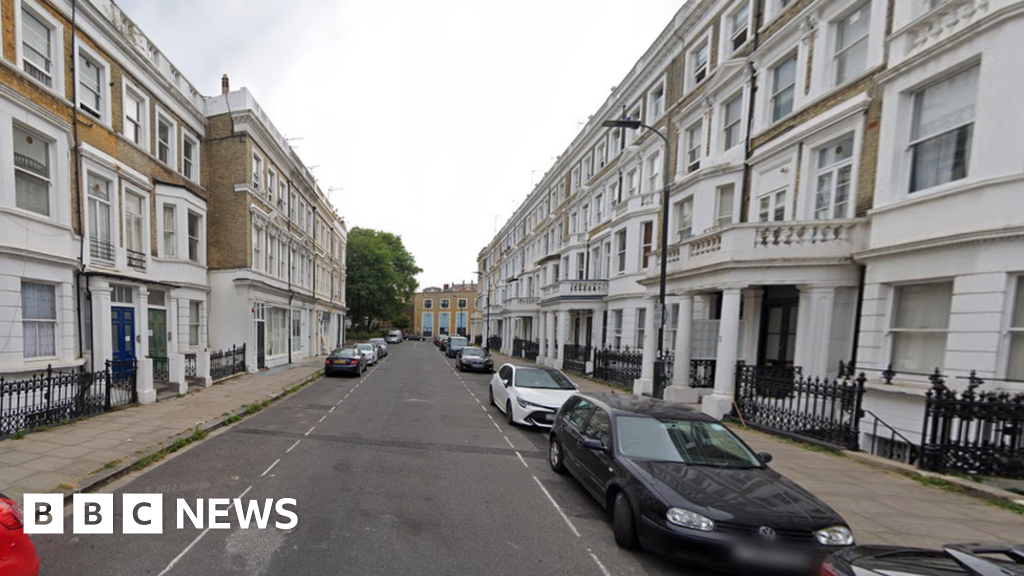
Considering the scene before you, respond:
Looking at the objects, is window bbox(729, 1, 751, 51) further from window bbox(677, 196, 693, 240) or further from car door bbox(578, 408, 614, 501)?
car door bbox(578, 408, 614, 501)

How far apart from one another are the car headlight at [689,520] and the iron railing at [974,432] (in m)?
5.49

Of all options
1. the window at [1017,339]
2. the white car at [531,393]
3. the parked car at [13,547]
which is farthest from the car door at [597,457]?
the window at [1017,339]

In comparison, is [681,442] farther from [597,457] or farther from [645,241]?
[645,241]

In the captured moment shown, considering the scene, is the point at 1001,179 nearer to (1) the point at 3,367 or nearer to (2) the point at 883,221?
(2) the point at 883,221

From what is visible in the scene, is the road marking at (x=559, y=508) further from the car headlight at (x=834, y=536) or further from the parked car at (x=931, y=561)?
the parked car at (x=931, y=561)

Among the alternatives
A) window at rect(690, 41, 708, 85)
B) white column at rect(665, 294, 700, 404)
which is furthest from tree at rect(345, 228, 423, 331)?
white column at rect(665, 294, 700, 404)

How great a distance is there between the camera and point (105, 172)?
11.1m

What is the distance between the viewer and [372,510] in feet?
15.9

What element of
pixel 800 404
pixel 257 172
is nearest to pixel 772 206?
pixel 800 404

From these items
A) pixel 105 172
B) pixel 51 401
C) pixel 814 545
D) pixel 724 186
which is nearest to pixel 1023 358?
pixel 814 545

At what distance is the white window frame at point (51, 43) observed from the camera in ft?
28.5

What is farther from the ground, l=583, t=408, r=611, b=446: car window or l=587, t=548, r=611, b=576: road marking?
l=583, t=408, r=611, b=446: car window

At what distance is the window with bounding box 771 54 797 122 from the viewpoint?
435 inches

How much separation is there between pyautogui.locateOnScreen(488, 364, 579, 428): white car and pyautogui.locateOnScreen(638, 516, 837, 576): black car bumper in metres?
5.16
